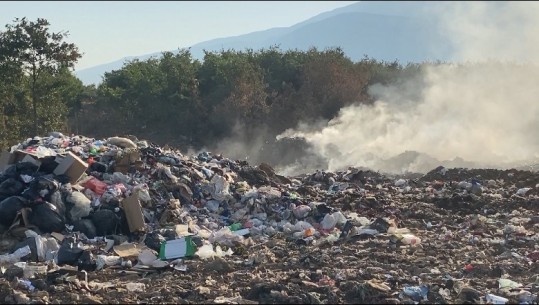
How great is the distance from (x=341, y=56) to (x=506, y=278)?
19.9m

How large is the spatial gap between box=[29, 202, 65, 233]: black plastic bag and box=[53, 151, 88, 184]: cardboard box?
37.6 inches

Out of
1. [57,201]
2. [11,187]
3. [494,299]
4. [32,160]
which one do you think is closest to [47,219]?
[57,201]

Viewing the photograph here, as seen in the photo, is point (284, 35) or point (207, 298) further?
point (284, 35)

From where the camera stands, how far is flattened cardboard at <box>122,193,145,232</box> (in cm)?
886

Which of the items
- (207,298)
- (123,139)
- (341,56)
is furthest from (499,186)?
(341,56)

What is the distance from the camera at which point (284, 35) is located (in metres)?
34.5

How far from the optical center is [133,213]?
8.90 metres

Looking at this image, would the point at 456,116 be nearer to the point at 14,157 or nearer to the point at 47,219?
the point at 14,157

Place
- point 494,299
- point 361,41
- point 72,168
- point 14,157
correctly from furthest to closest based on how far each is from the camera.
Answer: point 361,41 → point 14,157 → point 72,168 → point 494,299

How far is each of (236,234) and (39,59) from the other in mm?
11932

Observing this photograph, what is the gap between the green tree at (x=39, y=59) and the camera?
17672mm

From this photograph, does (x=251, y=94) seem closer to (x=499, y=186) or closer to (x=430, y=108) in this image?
(x=430, y=108)

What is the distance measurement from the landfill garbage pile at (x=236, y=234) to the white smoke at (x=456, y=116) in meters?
6.04

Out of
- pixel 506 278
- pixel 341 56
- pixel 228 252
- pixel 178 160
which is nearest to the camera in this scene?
pixel 506 278
